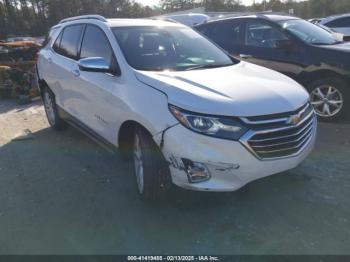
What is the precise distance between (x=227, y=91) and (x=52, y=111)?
385 cm

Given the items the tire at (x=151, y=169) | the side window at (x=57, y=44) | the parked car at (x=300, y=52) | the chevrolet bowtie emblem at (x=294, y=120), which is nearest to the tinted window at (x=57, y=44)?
the side window at (x=57, y=44)

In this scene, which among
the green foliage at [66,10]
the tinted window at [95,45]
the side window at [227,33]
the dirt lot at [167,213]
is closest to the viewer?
the dirt lot at [167,213]

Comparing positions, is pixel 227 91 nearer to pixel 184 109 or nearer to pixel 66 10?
pixel 184 109

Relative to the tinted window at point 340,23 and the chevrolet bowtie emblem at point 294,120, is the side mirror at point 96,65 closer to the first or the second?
the chevrolet bowtie emblem at point 294,120

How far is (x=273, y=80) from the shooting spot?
3596 mm

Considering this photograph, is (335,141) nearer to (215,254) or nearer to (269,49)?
(269,49)

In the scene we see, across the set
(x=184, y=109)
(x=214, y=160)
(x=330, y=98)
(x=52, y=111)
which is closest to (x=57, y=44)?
(x=52, y=111)

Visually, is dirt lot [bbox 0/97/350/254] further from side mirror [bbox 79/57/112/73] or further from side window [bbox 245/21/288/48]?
side window [bbox 245/21/288/48]

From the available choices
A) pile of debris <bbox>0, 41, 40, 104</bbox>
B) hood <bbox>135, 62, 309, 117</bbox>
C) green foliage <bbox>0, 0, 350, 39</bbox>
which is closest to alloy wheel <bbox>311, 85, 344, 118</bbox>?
hood <bbox>135, 62, 309, 117</bbox>

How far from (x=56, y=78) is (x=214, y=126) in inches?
131

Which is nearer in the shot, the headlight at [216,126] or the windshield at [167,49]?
the headlight at [216,126]

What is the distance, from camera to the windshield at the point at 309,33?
6.11 m

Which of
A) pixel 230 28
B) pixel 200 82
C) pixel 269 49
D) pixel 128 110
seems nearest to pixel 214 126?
pixel 200 82

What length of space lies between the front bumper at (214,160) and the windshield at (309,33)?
3746 millimetres
